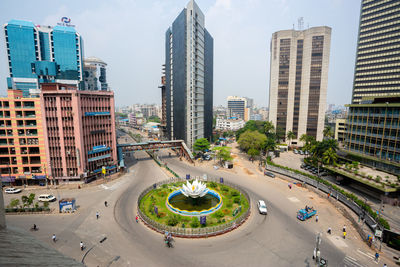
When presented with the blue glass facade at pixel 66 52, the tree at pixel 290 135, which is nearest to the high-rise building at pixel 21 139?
the blue glass facade at pixel 66 52

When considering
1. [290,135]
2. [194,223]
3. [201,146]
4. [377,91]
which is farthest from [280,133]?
[194,223]

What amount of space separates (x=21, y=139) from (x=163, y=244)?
5139 centimetres

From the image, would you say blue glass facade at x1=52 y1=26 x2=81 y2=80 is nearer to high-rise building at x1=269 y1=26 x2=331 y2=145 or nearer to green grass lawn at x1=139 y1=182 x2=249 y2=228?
green grass lawn at x1=139 y1=182 x2=249 y2=228

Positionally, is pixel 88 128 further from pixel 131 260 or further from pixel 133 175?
pixel 131 260

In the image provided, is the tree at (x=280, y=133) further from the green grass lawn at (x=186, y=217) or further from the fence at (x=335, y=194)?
the green grass lawn at (x=186, y=217)

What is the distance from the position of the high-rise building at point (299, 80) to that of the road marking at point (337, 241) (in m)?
85.5

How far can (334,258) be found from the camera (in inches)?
1177

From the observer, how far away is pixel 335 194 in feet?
156

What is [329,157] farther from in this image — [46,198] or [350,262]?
[46,198]

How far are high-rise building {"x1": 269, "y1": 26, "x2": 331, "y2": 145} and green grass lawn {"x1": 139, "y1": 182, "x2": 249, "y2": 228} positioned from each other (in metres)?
76.9

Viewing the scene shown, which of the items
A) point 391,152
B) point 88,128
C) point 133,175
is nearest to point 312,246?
point 391,152

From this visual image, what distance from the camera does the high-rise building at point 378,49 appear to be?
98375 mm

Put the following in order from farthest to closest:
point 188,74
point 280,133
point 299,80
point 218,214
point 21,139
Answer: point 280,133 → point 299,80 → point 188,74 → point 21,139 → point 218,214

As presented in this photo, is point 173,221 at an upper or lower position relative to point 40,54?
lower
